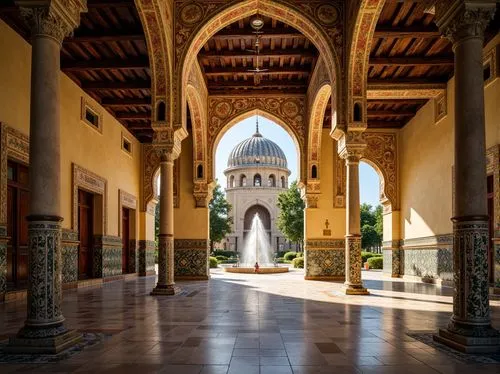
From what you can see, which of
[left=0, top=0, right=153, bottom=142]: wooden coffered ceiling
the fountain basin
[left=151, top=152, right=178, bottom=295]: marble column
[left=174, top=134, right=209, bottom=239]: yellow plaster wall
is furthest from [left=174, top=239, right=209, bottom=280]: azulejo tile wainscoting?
the fountain basin

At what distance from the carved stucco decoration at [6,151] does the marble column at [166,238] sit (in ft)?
9.63

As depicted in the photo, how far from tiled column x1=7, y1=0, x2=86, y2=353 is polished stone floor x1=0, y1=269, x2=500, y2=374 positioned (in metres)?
0.49

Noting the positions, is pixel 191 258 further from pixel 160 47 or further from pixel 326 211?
pixel 160 47

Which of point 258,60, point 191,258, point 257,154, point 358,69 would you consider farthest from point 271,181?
point 358,69

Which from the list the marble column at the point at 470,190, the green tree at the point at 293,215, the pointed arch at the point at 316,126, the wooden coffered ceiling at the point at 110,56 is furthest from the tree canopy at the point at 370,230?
the marble column at the point at 470,190

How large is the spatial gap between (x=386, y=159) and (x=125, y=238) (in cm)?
1023

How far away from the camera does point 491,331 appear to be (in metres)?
5.11

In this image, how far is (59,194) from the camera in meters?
5.37

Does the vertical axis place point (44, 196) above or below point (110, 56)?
below

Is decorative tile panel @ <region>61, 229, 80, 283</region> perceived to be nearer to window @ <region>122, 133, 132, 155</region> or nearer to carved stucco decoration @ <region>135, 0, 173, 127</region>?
carved stucco decoration @ <region>135, 0, 173, 127</region>

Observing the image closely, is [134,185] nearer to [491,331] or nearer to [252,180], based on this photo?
[491,331]

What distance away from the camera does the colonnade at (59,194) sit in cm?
508

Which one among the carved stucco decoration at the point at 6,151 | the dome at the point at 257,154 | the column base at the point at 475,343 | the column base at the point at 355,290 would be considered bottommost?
the column base at the point at 355,290

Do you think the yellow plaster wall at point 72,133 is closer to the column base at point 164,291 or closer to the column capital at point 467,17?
the column base at point 164,291
